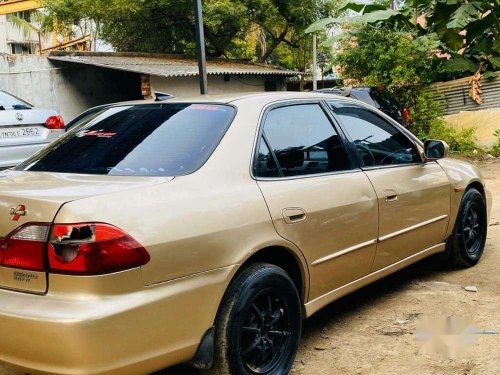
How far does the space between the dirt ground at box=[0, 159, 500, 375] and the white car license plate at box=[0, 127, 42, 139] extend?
3871 mm

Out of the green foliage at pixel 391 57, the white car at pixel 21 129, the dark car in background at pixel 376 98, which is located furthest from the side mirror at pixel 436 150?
the green foliage at pixel 391 57

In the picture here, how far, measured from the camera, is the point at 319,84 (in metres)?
30.8

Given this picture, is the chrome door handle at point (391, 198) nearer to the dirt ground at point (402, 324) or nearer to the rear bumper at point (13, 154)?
the dirt ground at point (402, 324)

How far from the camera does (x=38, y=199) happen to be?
8.23 feet

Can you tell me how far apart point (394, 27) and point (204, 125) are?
1239 cm

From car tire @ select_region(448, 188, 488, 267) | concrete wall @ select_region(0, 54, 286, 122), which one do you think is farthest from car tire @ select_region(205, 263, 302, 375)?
concrete wall @ select_region(0, 54, 286, 122)

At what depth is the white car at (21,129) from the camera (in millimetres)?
6602

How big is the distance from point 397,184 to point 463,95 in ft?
39.4

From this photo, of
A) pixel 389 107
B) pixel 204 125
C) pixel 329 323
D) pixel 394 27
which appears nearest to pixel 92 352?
pixel 204 125

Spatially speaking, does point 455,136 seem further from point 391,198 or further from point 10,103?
point 391,198

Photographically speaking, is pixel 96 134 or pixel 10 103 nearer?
pixel 96 134

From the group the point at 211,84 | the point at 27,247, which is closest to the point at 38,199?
the point at 27,247

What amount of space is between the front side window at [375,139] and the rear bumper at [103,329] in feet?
6.04

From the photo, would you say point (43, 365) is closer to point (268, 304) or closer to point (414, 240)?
point (268, 304)
